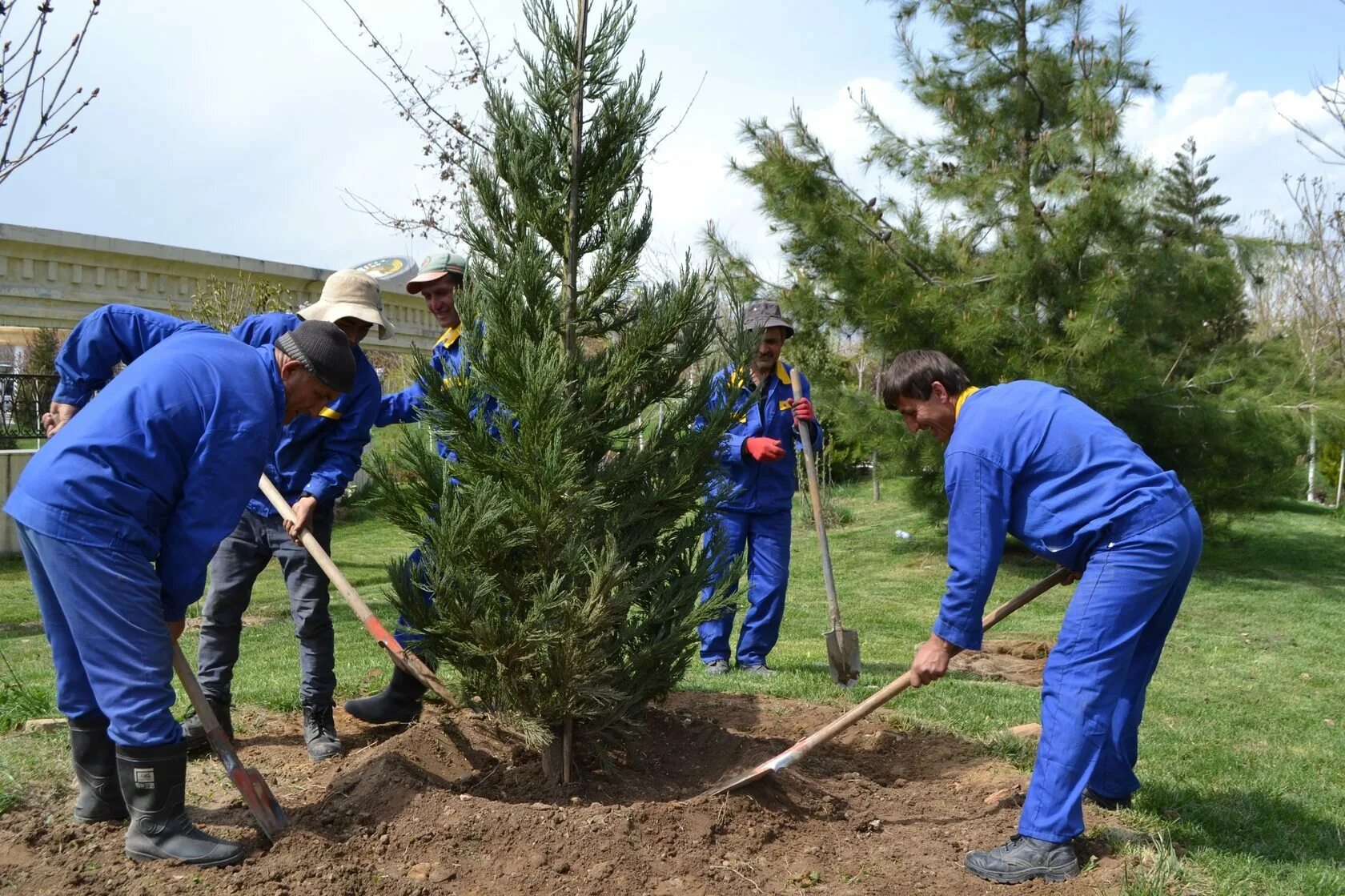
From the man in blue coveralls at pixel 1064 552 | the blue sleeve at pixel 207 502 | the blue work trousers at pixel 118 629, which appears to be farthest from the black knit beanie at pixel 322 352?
the man in blue coveralls at pixel 1064 552

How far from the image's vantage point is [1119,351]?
1109cm

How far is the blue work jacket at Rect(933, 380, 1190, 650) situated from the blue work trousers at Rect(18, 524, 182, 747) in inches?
103

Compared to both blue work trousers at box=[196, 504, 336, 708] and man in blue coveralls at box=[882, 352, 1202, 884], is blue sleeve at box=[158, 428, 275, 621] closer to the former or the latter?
blue work trousers at box=[196, 504, 336, 708]

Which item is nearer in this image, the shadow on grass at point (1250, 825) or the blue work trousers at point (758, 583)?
the shadow on grass at point (1250, 825)

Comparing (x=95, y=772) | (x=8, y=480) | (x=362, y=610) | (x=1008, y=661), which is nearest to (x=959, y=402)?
(x=362, y=610)

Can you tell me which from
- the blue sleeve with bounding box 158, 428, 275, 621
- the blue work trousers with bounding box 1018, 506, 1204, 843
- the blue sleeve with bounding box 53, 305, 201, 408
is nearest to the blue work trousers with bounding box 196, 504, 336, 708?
the blue sleeve with bounding box 53, 305, 201, 408

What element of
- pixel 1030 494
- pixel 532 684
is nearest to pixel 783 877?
pixel 532 684

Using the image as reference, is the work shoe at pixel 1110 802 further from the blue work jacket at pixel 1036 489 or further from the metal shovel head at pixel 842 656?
the metal shovel head at pixel 842 656

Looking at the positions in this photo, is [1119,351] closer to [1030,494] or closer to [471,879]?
Result: [1030,494]

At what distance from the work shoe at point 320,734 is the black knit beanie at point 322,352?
178 centimetres

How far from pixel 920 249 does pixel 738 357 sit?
8696 millimetres

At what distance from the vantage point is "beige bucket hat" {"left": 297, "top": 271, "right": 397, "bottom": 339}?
480 centimetres

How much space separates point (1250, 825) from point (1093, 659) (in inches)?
52.2

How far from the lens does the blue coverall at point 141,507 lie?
3297 millimetres
